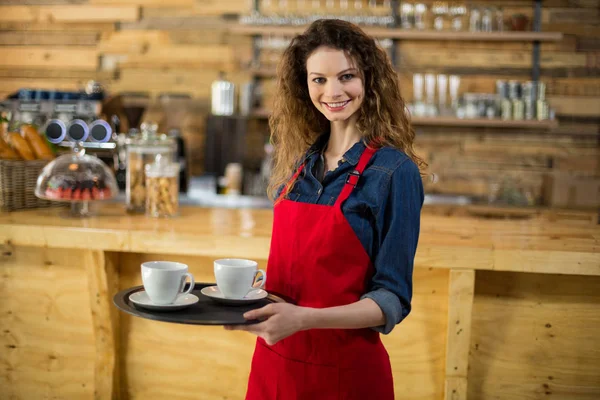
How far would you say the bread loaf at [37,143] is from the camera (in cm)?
289

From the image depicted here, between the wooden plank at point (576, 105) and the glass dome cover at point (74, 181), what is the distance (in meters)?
3.69

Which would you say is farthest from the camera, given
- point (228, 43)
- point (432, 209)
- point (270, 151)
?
point (228, 43)

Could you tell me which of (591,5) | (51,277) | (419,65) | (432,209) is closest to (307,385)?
(51,277)

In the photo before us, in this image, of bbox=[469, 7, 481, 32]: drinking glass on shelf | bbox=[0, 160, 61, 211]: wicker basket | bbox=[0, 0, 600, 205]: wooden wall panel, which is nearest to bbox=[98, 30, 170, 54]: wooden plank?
bbox=[0, 0, 600, 205]: wooden wall panel

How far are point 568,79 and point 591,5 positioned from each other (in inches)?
22.0

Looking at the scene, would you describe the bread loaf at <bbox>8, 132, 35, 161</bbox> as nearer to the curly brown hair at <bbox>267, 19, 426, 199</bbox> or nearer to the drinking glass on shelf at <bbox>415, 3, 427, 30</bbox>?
the curly brown hair at <bbox>267, 19, 426, 199</bbox>

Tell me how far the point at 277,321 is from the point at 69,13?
16.8 feet

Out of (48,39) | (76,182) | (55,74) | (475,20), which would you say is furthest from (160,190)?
(48,39)

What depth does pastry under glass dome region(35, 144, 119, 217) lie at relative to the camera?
8.61ft

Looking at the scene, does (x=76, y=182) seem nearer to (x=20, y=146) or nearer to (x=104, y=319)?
(x=20, y=146)

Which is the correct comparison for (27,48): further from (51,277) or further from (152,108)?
(51,277)

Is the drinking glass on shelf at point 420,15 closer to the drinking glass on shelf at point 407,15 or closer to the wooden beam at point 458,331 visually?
the drinking glass on shelf at point 407,15

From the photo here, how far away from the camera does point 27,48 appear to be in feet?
19.3

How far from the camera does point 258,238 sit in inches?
90.8
